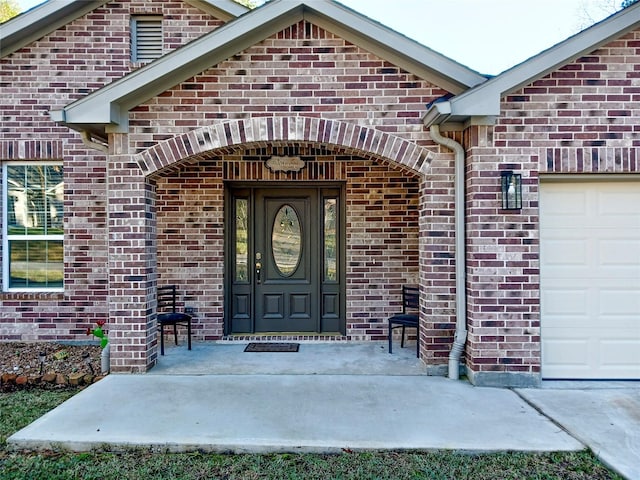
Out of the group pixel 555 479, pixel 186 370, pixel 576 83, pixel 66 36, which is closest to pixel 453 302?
pixel 555 479

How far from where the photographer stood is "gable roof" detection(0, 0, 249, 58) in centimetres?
659

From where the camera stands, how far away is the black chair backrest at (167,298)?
665 centimetres

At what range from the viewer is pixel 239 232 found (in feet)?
23.5

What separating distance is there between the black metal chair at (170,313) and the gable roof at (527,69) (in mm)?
4115

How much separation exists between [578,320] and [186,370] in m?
4.47

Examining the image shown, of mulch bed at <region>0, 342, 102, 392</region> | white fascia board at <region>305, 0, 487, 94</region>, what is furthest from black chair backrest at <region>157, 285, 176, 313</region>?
white fascia board at <region>305, 0, 487, 94</region>

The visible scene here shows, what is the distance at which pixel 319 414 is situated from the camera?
4219mm

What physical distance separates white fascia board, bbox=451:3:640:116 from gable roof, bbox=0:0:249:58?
13.1ft

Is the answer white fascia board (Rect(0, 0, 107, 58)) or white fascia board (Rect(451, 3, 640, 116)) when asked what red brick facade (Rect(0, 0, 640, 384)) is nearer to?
Answer: white fascia board (Rect(451, 3, 640, 116))

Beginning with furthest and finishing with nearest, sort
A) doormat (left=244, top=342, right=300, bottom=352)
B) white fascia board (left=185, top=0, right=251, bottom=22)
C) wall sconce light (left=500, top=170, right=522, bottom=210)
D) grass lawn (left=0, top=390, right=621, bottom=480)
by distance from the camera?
1. white fascia board (left=185, top=0, right=251, bottom=22)
2. doormat (left=244, top=342, right=300, bottom=352)
3. wall sconce light (left=500, top=170, right=522, bottom=210)
4. grass lawn (left=0, top=390, right=621, bottom=480)

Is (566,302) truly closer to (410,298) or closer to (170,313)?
(410,298)

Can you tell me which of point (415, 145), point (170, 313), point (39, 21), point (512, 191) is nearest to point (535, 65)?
point (512, 191)

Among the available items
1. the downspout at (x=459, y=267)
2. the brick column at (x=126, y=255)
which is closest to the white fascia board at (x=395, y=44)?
the downspout at (x=459, y=267)

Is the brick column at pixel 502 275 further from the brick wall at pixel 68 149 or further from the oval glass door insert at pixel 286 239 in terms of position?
the brick wall at pixel 68 149
